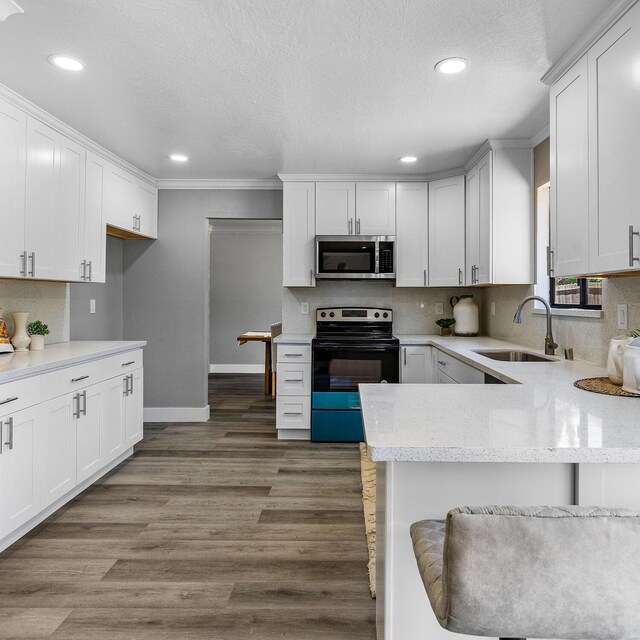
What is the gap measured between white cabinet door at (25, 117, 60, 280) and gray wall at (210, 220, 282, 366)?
4.81 metres

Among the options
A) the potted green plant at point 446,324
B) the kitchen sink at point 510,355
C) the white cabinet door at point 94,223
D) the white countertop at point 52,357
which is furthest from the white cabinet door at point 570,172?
the white cabinet door at point 94,223

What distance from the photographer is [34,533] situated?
2.46m

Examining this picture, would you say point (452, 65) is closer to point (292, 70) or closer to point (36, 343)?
point (292, 70)

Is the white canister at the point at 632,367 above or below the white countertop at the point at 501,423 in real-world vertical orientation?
above

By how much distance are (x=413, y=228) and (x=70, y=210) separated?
2745 mm

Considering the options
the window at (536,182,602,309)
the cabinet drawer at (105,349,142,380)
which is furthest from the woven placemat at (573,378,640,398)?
the cabinet drawer at (105,349,142,380)

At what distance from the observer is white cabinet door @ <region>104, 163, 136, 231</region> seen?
3.74 meters

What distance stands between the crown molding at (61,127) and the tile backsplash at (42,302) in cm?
102

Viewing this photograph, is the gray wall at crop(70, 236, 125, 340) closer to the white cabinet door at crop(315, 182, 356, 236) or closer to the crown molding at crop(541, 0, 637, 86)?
the white cabinet door at crop(315, 182, 356, 236)

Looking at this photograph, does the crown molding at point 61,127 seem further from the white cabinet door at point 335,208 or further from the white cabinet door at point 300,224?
the white cabinet door at point 335,208

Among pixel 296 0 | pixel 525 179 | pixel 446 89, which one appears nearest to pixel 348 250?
pixel 525 179

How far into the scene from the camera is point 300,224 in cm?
437

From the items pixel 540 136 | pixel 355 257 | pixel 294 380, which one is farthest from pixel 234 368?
pixel 540 136

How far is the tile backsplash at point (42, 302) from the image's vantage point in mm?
3121
